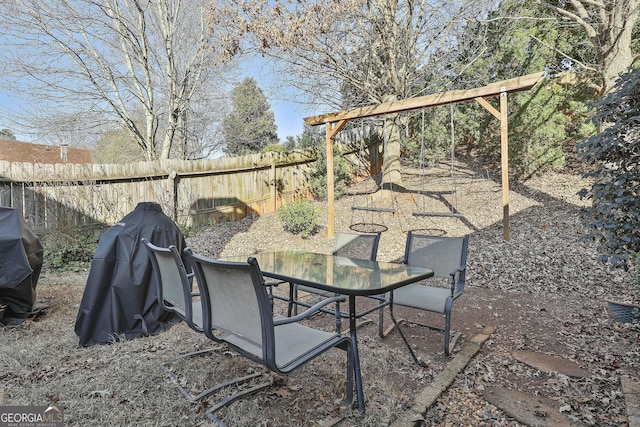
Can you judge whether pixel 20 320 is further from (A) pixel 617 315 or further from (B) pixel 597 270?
(B) pixel 597 270

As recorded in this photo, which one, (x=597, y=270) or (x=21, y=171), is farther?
(x=21, y=171)

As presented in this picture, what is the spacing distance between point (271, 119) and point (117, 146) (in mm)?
9309

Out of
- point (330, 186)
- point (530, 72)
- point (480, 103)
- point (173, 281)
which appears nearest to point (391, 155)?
point (330, 186)

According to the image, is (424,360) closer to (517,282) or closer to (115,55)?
(517,282)

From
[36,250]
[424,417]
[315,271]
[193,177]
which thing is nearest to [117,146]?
[193,177]

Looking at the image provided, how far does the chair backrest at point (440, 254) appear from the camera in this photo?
10.2ft

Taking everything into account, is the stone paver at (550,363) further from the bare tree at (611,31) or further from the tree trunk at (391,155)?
the tree trunk at (391,155)

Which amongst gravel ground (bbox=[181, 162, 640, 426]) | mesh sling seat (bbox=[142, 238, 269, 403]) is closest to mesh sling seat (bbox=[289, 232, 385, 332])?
gravel ground (bbox=[181, 162, 640, 426])

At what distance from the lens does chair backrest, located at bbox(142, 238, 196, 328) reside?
2.04 m

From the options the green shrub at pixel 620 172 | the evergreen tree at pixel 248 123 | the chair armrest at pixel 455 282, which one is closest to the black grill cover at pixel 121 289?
the chair armrest at pixel 455 282

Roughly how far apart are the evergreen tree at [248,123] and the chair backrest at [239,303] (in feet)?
42.0

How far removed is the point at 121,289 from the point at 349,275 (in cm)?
188

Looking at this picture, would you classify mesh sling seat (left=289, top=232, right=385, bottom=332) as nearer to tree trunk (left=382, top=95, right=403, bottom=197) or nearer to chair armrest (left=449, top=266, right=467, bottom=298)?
chair armrest (left=449, top=266, right=467, bottom=298)

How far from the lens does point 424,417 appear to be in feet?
6.31
